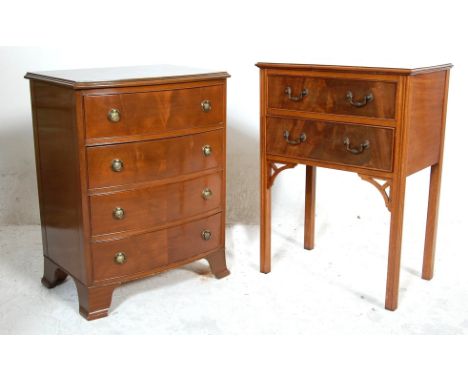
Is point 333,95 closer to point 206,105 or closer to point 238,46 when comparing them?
point 206,105

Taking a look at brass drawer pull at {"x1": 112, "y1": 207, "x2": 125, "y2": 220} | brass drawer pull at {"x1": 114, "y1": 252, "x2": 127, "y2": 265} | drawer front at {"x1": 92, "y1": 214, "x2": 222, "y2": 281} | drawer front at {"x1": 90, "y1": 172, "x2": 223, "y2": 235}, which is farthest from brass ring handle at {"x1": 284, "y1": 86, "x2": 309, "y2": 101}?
brass drawer pull at {"x1": 114, "y1": 252, "x2": 127, "y2": 265}

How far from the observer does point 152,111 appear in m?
2.74

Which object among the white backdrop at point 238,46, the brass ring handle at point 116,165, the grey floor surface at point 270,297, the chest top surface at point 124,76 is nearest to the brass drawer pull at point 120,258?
the grey floor surface at point 270,297

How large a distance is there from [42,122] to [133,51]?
1.20 m

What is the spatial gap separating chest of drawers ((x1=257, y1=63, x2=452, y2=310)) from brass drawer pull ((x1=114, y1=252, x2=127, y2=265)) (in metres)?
0.80

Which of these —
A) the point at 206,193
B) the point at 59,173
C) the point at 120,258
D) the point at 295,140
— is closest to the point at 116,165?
the point at 59,173

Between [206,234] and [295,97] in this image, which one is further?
[206,234]

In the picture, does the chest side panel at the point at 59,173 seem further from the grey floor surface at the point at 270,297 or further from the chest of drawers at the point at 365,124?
the chest of drawers at the point at 365,124

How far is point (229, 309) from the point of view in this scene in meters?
2.93

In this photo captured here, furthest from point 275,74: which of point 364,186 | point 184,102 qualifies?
point 364,186

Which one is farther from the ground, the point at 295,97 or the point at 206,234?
the point at 295,97

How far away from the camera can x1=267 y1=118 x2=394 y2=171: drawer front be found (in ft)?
8.94

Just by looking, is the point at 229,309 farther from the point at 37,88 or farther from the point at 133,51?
the point at 133,51

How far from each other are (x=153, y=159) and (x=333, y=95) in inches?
31.7
